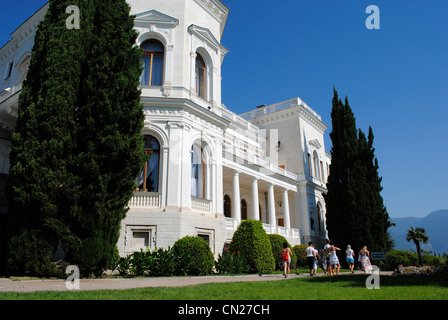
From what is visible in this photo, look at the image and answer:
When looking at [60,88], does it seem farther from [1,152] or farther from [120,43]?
[1,152]

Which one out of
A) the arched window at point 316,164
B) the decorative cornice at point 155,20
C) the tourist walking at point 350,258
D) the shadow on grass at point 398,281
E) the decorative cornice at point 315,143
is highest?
the decorative cornice at point 155,20

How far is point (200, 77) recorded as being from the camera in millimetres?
20828

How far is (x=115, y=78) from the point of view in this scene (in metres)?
12.7

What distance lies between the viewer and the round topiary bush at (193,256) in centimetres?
1372

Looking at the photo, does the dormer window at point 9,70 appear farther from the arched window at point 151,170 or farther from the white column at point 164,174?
the white column at point 164,174

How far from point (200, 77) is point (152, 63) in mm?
3333

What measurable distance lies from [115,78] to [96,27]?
9.17 feet

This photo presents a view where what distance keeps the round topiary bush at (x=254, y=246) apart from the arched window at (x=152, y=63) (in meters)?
9.83

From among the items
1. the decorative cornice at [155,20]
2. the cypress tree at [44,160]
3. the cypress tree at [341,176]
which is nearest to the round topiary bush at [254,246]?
the cypress tree at [44,160]

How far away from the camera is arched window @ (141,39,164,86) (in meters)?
18.6

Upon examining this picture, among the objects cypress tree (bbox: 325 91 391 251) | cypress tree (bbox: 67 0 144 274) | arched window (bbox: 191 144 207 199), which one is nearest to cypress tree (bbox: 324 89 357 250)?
cypress tree (bbox: 325 91 391 251)

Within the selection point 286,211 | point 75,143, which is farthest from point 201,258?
point 286,211

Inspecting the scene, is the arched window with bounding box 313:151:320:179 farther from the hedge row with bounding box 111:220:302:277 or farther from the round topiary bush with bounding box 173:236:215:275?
the round topiary bush with bounding box 173:236:215:275
